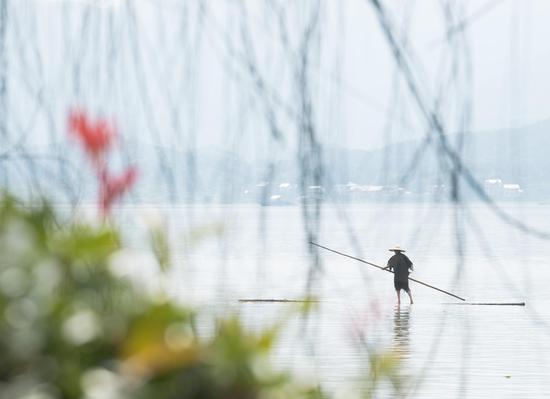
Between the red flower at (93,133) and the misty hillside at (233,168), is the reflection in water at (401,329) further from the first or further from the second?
the red flower at (93,133)

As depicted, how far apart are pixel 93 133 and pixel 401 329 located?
58.2 ft

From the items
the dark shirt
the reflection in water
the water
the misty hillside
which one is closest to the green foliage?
the water

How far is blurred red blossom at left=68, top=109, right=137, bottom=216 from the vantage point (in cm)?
152

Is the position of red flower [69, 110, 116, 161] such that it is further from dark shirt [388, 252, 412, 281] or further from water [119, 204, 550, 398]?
dark shirt [388, 252, 412, 281]

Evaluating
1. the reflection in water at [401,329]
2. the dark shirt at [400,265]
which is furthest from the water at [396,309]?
the dark shirt at [400,265]

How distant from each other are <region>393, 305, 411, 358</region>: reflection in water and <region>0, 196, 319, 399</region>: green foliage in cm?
1259

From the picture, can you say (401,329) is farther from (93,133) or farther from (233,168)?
(93,133)

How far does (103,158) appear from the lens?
1521mm

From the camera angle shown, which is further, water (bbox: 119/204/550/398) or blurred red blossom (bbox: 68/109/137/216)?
water (bbox: 119/204/550/398)

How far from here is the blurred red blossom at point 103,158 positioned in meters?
1.52

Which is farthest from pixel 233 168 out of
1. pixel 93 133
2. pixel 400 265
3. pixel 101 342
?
pixel 400 265

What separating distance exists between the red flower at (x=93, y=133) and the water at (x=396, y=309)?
Answer: 12 centimetres

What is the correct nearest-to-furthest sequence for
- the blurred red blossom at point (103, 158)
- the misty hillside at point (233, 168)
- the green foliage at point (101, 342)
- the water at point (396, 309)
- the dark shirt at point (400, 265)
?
1. the green foliage at point (101, 342)
2. the blurred red blossom at point (103, 158)
3. the water at point (396, 309)
4. the misty hillside at point (233, 168)
5. the dark shirt at point (400, 265)

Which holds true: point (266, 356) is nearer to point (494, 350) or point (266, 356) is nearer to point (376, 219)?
point (376, 219)
